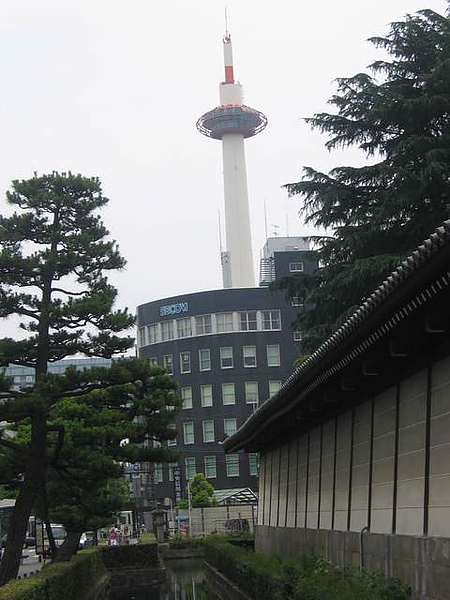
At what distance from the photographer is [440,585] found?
10.5 metres

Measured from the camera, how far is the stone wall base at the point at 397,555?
10.5 meters

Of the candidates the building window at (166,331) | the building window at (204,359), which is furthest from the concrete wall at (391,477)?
the building window at (166,331)

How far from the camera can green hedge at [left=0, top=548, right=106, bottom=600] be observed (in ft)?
44.2

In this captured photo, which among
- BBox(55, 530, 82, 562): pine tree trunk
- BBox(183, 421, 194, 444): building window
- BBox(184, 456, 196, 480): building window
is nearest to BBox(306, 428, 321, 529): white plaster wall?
BBox(55, 530, 82, 562): pine tree trunk

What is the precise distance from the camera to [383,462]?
13.6 meters

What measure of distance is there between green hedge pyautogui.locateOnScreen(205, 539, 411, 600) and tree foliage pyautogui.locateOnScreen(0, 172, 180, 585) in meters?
5.79

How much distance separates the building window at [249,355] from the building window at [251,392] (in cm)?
177

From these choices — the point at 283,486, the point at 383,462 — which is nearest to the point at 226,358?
the point at 283,486

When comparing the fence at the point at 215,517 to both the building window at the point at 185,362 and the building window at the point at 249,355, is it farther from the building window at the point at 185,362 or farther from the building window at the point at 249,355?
the building window at the point at 185,362

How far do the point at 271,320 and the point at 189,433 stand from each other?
1193 centimetres

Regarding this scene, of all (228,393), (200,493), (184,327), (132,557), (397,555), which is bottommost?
(200,493)

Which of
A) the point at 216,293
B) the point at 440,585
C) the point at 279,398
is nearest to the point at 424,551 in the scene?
the point at 440,585

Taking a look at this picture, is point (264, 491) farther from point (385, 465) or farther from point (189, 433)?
point (189, 433)

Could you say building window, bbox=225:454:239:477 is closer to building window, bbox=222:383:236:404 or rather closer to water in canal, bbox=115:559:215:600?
building window, bbox=222:383:236:404
